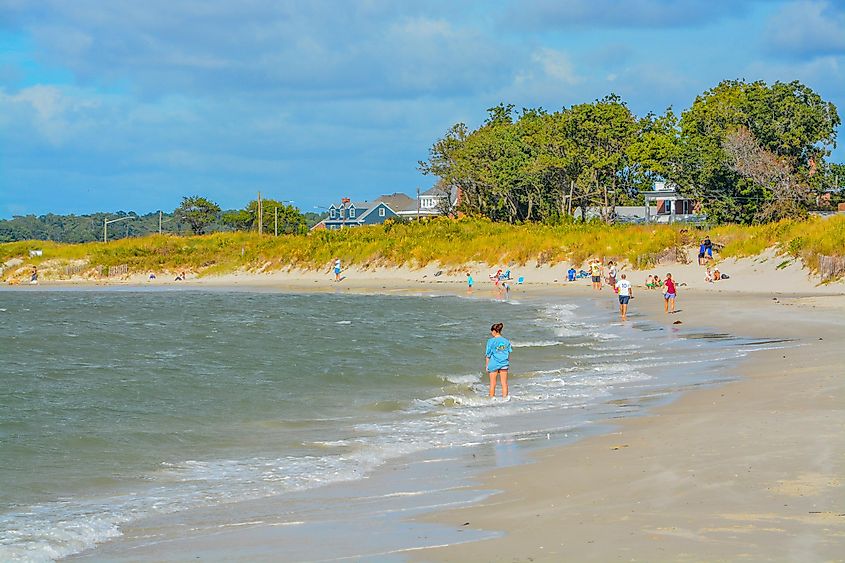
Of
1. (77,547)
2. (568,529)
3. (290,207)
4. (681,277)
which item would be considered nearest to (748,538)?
(568,529)

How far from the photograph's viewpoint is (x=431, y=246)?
65.4 m

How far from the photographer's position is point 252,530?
870cm

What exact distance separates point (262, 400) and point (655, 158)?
54.5 metres

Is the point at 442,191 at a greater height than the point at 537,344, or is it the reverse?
the point at 442,191

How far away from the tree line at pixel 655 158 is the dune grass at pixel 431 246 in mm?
6721

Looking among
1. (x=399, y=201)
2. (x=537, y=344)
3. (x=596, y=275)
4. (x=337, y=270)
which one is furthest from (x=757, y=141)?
(x=399, y=201)

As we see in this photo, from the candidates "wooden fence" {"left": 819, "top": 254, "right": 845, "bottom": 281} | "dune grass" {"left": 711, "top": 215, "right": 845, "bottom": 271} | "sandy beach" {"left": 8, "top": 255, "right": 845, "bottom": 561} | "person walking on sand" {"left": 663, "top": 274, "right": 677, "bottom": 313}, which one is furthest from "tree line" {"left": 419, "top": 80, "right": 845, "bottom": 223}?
"sandy beach" {"left": 8, "top": 255, "right": 845, "bottom": 561}

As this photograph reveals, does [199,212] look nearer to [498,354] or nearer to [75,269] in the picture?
[75,269]

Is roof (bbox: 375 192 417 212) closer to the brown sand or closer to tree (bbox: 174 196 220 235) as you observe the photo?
tree (bbox: 174 196 220 235)

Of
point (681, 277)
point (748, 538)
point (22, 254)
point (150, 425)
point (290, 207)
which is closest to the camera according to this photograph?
point (748, 538)

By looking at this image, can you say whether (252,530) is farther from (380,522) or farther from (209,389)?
(209,389)

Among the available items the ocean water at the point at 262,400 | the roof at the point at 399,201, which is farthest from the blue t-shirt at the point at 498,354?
the roof at the point at 399,201

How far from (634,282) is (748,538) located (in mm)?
43433

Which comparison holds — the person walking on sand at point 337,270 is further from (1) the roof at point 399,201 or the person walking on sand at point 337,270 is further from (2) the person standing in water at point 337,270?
(1) the roof at point 399,201
